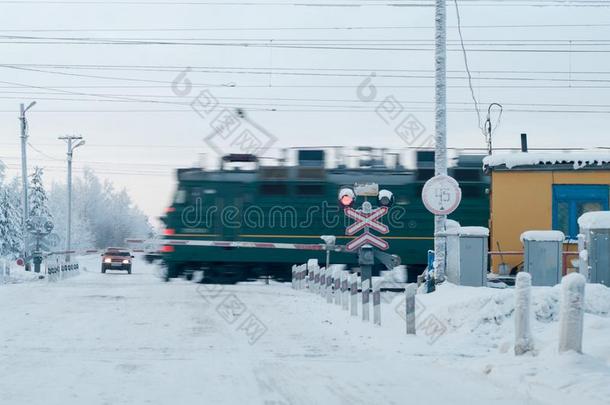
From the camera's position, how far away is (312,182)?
3027cm

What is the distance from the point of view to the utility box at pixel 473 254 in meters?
18.9

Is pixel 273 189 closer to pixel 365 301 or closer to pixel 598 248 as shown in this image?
pixel 365 301

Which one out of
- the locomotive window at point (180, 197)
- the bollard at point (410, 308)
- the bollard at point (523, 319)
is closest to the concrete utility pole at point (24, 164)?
the locomotive window at point (180, 197)

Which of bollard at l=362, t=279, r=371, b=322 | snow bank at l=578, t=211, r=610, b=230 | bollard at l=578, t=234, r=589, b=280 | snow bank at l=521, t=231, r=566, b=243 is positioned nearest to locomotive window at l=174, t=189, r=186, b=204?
snow bank at l=521, t=231, r=566, b=243

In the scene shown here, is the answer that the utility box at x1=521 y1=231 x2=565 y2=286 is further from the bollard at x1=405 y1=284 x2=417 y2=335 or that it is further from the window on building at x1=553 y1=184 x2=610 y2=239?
the bollard at x1=405 y1=284 x2=417 y2=335

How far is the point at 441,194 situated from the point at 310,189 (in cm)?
1373

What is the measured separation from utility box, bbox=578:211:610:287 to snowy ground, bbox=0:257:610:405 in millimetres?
2951

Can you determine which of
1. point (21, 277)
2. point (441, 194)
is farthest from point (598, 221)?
point (21, 277)

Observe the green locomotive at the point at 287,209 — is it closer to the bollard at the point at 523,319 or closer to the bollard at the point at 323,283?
the bollard at the point at 323,283

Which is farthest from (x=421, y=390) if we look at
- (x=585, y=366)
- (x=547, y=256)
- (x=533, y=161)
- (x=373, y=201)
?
(x=373, y=201)

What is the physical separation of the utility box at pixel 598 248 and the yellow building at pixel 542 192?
20.0 feet

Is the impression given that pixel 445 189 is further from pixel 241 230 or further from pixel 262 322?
pixel 241 230

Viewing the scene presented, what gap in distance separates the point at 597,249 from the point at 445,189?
3.60 metres

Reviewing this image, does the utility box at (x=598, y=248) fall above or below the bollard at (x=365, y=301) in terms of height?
above
